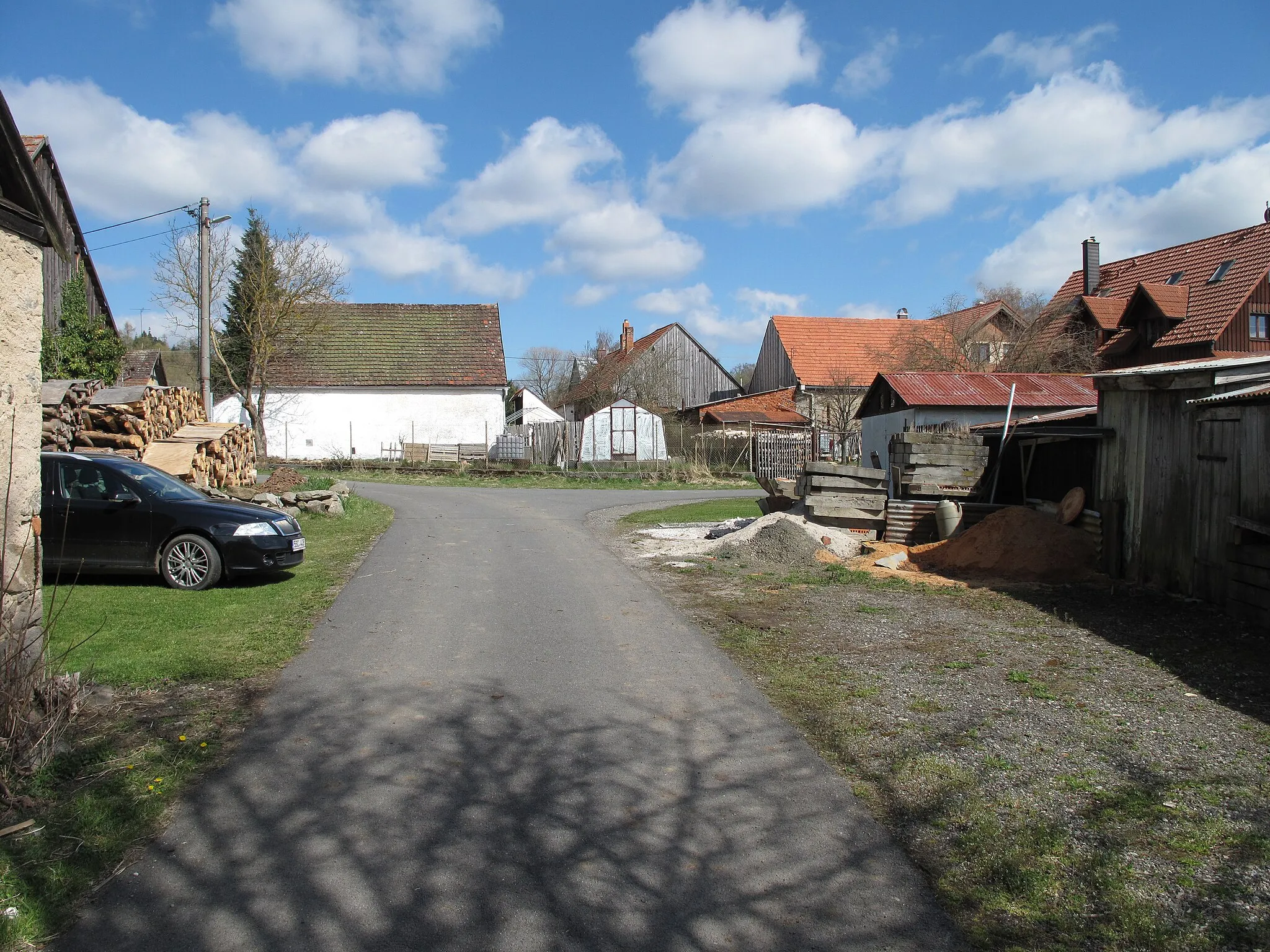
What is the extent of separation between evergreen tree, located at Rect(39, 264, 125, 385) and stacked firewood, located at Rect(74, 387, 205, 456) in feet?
20.2

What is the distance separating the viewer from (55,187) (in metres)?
25.2

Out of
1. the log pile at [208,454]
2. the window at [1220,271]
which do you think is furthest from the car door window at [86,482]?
the window at [1220,271]

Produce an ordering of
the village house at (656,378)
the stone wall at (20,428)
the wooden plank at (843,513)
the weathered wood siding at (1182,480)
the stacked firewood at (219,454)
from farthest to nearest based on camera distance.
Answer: the village house at (656,378), the stacked firewood at (219,454), the wooden plank at (843,513), the weathered wood siding at (1182,480), the stone wall at (20,428)

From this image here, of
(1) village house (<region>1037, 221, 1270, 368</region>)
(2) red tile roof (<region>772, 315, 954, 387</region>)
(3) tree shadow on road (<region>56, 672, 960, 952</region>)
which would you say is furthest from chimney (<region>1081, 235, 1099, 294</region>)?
(3) tree shadow on road (<region>56, 672, 960, 952</region>)

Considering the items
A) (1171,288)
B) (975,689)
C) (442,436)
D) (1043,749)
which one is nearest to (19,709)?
(1043,749)

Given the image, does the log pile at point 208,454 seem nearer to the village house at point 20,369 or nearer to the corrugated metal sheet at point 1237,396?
the village house at point 20,369

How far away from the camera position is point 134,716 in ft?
19.0

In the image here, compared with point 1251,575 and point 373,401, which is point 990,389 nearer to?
point 1251,575

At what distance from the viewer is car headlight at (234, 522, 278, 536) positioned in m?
10.3

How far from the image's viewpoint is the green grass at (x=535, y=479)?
3083 cm

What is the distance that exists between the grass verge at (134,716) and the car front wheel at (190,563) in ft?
0.51

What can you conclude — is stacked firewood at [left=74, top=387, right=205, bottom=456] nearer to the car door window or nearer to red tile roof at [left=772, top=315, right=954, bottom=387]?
the car door window

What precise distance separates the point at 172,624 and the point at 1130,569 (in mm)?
10536

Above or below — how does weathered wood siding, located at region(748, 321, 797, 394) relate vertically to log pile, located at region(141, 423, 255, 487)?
above
